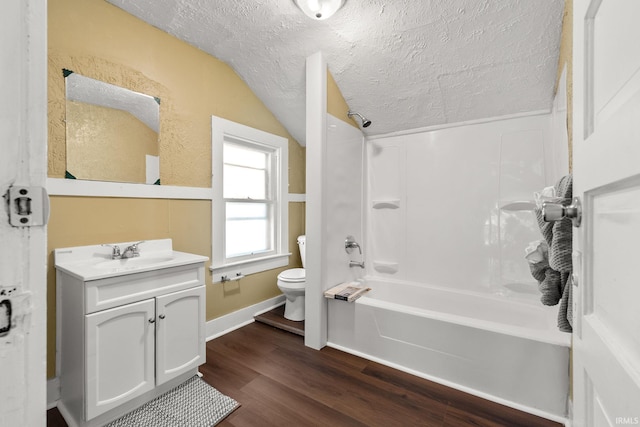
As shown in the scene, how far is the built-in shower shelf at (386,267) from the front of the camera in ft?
9.09

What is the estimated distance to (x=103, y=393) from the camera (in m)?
1.41

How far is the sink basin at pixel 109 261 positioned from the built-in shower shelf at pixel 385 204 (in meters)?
1.76

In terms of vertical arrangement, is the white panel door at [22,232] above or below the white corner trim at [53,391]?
above

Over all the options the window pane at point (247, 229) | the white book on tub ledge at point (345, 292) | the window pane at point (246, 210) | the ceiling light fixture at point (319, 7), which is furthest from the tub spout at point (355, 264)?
the ceiling light fixture at point (319, 7)

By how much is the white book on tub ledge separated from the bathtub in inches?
3.3

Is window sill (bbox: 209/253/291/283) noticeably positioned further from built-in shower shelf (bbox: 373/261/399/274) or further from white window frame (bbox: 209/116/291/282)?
built-in shower shelf (bbox: 373/261/399/274)

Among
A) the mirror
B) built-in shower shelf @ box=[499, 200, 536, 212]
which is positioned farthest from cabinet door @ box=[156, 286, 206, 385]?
built-in shower shelf @ box=[499, 200, 536, 212]

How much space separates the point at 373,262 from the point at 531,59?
6.79 feet

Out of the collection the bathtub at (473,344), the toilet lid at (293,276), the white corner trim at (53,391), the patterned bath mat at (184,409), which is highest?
the toilet lid at (293,276)

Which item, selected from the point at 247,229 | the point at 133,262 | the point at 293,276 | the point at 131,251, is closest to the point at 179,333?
the point at 133,262

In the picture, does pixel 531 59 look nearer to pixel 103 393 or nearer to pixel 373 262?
pixel 373 262

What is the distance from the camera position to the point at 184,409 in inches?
61.7

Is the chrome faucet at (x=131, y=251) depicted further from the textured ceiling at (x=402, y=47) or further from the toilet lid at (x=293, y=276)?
the textured ceiling at (x=402, y=47)

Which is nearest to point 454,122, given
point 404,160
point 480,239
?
point 404,160
